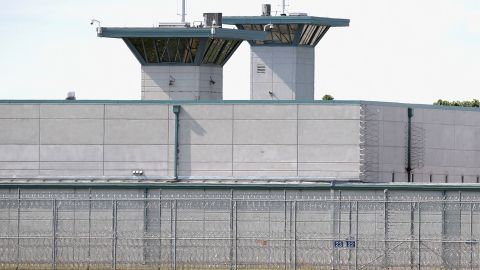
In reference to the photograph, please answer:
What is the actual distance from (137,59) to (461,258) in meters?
26.7

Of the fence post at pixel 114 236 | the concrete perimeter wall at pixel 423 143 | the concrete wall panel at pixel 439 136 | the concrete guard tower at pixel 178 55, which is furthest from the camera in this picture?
the concrete guard tower at pixel 178 55

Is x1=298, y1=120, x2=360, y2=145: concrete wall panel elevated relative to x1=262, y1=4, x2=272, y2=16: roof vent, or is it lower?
lower

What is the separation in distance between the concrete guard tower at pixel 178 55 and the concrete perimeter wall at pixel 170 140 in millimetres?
8265

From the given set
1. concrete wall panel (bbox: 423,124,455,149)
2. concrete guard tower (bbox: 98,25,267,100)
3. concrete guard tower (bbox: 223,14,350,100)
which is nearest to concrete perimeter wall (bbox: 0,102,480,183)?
concrete wall panel (bbox: 423,124,455,149)

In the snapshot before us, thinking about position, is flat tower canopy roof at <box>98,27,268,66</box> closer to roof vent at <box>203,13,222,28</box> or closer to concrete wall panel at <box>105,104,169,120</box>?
roof vent at <box>203,13,222,28</box>

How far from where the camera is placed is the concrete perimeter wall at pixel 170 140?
6112cm

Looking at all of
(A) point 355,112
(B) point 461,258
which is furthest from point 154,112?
(B) point 461,258

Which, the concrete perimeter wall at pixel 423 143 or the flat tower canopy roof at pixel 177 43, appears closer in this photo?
the concrete perimeter wall at pixel 423 143

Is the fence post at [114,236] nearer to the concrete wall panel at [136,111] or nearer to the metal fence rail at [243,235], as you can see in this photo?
the metal fence rail at [243,235]

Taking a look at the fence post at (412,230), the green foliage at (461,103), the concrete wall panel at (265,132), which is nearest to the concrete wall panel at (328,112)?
the concrete wall panel at (265,132)

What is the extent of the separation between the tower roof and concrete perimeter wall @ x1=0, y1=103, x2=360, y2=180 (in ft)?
107

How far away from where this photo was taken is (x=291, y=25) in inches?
3723

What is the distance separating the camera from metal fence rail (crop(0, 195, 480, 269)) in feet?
158

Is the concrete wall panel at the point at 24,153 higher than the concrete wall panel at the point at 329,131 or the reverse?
the reverse
